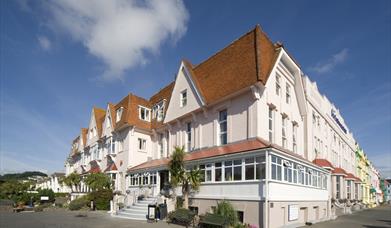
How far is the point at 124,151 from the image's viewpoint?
34.9m

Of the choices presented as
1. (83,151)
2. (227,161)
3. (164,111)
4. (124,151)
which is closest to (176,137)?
(164,111)

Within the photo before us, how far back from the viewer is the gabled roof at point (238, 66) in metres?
22.5

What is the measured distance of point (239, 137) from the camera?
2277cm

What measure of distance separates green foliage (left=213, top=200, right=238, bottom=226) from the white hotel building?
677 mm

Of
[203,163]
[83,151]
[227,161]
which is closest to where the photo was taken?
[227,161]

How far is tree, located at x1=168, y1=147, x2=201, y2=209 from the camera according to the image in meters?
21.6

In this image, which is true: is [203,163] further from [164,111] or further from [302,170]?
[164,111]

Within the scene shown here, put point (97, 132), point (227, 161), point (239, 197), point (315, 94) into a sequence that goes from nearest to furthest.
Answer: point (239, 197) → point (227, 161) → point (315, 94) → point (97, 132)

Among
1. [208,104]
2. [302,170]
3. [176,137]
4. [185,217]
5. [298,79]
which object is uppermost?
[298,79]

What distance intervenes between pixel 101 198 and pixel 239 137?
16.6 meters

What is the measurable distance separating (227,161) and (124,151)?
17691mm

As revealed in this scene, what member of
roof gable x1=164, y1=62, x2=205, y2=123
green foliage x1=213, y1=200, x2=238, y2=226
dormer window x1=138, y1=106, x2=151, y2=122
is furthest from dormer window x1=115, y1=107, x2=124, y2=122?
green foliage x1=213, y1=200, x2=238, y2=226

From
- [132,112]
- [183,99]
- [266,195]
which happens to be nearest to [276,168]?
[266,195]

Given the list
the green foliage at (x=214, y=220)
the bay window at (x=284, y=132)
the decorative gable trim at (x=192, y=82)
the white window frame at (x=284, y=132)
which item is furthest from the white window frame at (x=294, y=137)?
the green foliage at (x=214, y=220)
